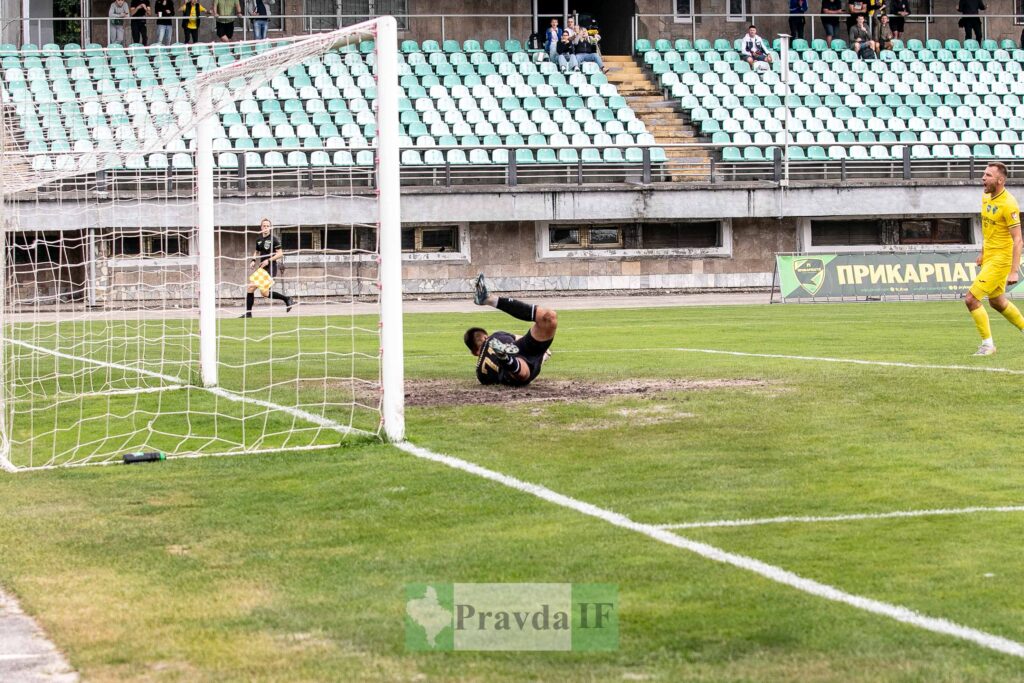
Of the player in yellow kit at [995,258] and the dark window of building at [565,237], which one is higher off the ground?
the dark window of building at [565,237]

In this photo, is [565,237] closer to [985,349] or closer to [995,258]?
[995,258]

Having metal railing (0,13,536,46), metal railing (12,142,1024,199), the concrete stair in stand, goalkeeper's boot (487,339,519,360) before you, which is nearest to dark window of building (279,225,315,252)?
metal railing (12,142,1024,199)

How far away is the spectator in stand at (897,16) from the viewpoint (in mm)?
45125

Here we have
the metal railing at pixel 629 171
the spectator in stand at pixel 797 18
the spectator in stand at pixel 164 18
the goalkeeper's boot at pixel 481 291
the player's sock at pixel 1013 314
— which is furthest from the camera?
the spectator in stand at pixel 797 18

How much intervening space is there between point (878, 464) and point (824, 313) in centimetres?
1844

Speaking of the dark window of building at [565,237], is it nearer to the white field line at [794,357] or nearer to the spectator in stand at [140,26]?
the spectator in stand at [140,26]

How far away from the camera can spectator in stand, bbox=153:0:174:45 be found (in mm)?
38688

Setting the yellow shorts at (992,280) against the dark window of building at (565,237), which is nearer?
the yellow shorts at (992,280)

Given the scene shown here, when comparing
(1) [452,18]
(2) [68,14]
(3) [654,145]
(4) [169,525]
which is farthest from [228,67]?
(2) [68,14]

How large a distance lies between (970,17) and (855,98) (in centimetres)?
677

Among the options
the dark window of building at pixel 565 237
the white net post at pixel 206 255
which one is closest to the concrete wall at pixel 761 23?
the dark window of building at pixel 565 237

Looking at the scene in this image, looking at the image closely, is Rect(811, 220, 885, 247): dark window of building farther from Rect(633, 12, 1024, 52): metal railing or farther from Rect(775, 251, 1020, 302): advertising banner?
Rect(633, 12, 1024, 52): metal railing

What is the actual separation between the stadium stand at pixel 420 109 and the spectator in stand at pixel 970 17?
12.5 meters

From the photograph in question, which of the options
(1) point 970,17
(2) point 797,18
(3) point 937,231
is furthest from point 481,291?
(1) point 970,17
